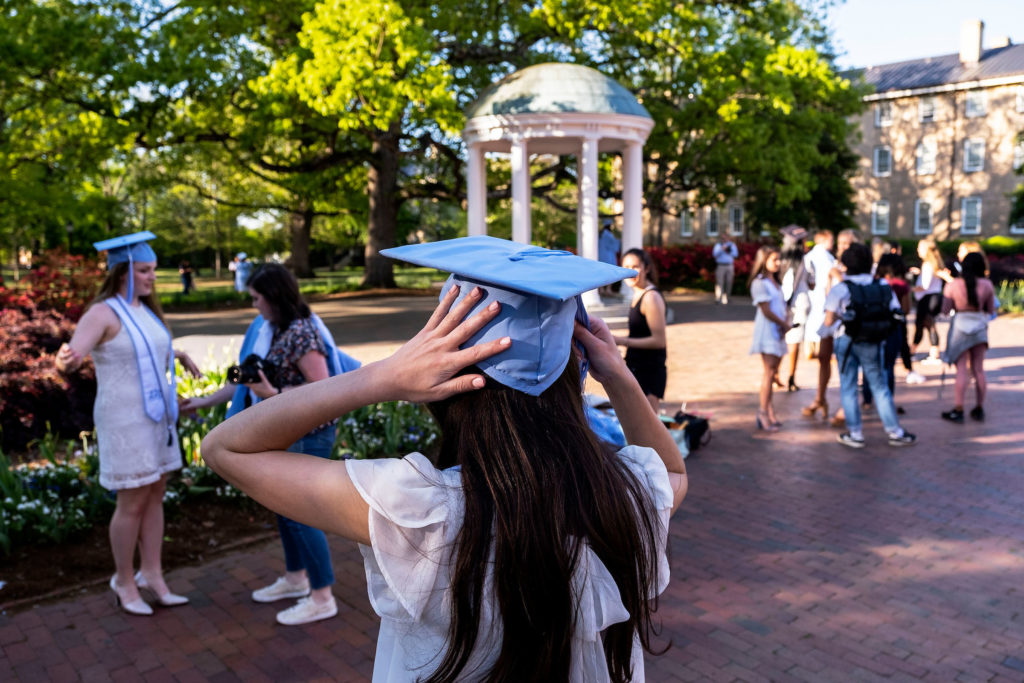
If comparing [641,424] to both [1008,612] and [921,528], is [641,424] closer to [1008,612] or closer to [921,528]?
[1008,612]

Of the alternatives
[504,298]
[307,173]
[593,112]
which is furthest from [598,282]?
[307,173]

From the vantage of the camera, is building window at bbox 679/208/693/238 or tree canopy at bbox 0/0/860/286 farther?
building window at bbox 679/208/693/238

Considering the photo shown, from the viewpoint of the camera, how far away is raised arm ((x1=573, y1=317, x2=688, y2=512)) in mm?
1766

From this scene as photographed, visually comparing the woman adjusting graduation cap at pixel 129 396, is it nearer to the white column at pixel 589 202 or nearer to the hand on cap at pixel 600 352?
the hand on cap at pixel 600 352

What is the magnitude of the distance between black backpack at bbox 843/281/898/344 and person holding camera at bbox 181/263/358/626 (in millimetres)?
5045

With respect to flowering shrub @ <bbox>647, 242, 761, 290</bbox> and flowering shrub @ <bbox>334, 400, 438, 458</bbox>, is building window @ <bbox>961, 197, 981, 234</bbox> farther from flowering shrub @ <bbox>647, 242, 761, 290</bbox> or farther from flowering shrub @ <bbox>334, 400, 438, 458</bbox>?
flowering shrub @ <bbox>334, 400, 438, 458</bbox>

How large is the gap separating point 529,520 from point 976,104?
53.5 metres

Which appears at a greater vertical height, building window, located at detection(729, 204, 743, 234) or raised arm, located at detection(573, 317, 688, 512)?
building window, located at detection(729, 204, 743, 234)

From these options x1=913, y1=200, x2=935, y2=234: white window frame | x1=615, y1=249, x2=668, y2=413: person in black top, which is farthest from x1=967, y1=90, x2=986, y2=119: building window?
x1=615, y1=249, x2=668, y2=413: person in black top

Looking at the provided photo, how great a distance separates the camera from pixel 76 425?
299 inches

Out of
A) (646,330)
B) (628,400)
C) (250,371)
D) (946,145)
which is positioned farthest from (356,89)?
(946,145)

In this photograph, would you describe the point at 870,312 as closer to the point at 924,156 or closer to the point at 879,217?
the point at 924,156

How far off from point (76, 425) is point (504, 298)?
23.9ft

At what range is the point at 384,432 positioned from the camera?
732cm
